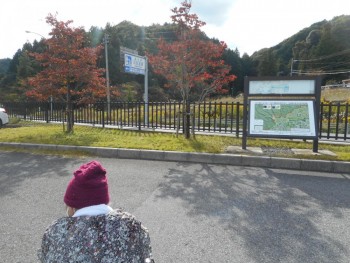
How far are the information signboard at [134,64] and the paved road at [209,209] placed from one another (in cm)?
783

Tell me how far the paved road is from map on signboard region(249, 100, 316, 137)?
1.31 m

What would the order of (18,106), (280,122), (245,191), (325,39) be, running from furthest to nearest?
(325,39)
(18,106)
(280,122)
(245,191)

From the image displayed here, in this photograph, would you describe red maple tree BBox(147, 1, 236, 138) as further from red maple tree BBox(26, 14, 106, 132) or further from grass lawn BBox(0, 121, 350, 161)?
red maple tree BBox(26, 14, 106, 132)

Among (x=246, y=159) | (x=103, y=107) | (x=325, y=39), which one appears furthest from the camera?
→ (x=325, y=39)

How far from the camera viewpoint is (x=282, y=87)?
689cm

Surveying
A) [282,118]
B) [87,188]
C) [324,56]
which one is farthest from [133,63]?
[324,56]

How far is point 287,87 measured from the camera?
686 centimetres

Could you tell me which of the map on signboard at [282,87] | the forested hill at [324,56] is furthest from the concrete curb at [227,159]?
the forested hill at [324,56]

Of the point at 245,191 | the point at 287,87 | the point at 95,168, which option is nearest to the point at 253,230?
the point at 245,191

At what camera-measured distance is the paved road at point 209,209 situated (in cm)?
292

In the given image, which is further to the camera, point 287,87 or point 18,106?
point 18,106

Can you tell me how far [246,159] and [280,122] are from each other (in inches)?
52.2

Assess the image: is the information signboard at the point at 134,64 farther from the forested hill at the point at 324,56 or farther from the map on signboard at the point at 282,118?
the forested hill at the point at 324,56

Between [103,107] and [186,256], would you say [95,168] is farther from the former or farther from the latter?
[103,107]
